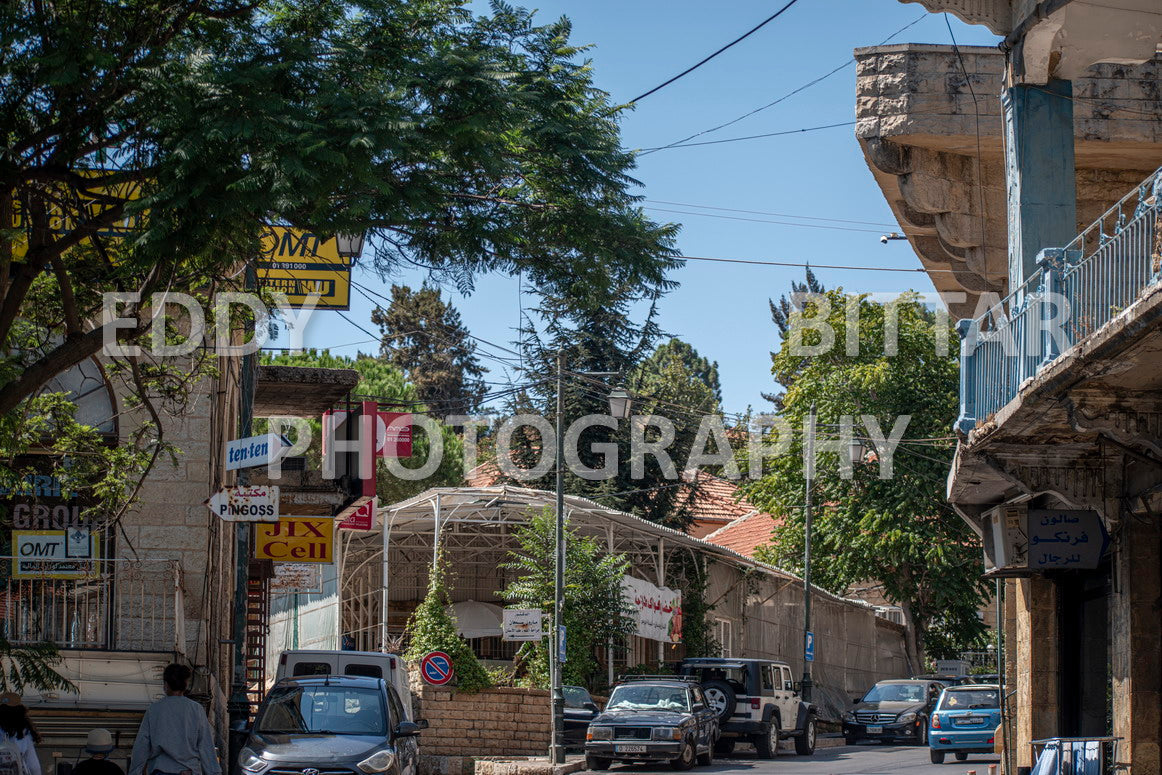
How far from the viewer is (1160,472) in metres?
12.8

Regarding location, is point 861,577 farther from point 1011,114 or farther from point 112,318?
point 112,318

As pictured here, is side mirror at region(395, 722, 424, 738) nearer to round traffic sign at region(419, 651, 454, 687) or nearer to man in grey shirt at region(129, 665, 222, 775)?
man in grey shirt at region(129, 665, 222, 775)

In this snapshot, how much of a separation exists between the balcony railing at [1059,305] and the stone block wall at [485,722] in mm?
16959

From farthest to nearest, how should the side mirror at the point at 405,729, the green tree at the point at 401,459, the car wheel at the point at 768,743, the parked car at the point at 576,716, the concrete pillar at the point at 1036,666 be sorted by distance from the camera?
1. the green tree at the point at 401,459
2. the parked car at the point at 576,716
3. the car wheel at the point at 768,743
4. the concrete pillar at the point at 1036,666
5. the side mirror at the point at 405,729

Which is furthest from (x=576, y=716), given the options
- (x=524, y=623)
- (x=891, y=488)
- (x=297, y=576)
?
(x=891, y=488)

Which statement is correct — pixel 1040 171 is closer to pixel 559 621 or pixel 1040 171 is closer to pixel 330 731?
pixel 330 731

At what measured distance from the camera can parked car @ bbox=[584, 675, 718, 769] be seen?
24.8 metres

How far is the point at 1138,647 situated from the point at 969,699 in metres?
15.8

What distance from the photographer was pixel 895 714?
113ft

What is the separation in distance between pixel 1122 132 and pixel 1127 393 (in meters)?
5.96

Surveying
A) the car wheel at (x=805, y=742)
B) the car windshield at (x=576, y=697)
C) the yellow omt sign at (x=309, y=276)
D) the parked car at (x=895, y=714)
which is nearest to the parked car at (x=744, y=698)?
the car wheel at (x=805, y=742)

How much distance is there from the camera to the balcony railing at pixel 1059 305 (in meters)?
10.4

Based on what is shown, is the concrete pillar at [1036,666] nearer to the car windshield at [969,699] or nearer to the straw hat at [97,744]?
the straw hat at [97,744]

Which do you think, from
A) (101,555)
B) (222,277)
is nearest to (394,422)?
(101,555)
